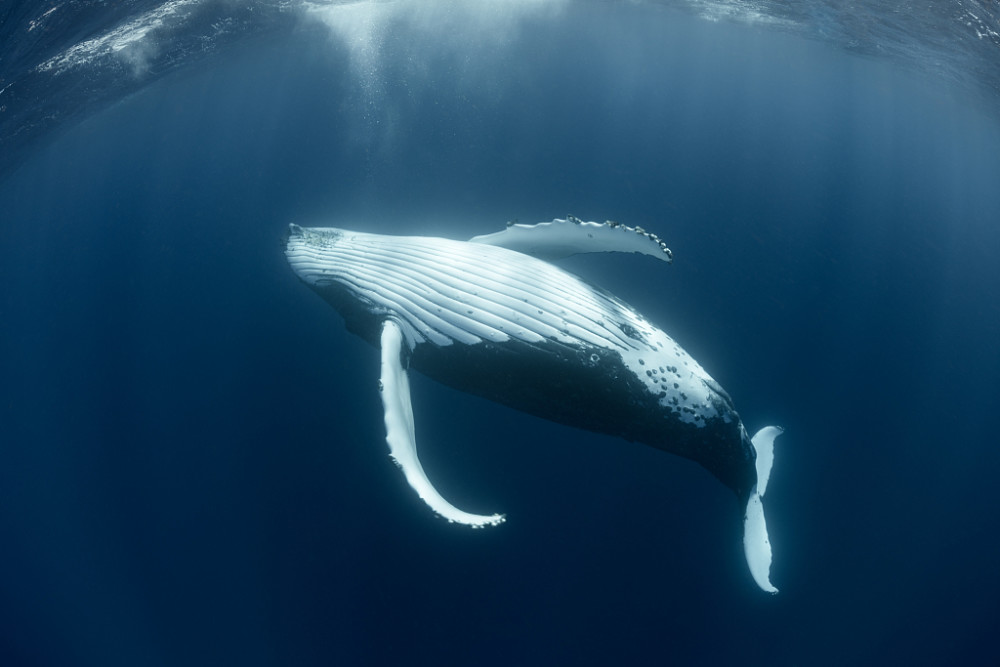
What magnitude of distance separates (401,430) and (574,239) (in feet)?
8.59

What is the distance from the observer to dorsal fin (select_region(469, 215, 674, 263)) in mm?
4238

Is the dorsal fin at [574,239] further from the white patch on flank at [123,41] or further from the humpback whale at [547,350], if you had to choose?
the white patch on flank at [123,41]

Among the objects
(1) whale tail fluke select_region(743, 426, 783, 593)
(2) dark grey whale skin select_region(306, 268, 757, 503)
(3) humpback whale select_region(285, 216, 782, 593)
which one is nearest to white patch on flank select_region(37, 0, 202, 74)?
(3) humpback whale select_region(285, 216, 782, 593)

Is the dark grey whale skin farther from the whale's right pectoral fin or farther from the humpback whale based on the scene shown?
the whale's right pectoral fin

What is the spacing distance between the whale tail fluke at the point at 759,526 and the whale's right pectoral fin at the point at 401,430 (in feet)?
8.73

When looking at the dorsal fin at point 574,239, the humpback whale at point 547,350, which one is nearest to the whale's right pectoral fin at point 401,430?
the humpback whale at point 547,350

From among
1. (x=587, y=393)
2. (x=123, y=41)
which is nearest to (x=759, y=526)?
(x=587, y=393)

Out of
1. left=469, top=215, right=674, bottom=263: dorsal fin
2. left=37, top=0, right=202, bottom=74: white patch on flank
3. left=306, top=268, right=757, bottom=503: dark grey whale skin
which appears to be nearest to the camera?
left=306, top=268, right=757, bottom=503: dark grey whale skin

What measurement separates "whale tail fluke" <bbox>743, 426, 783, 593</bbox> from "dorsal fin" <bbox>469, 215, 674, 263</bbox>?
250 centimetres

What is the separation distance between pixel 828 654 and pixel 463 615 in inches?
218

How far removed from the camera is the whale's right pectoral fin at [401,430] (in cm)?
342

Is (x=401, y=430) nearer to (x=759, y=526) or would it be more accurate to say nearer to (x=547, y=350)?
(x=547, y=350)

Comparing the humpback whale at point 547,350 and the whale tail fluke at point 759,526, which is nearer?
the humpback whale at point 547,350

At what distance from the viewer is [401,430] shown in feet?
12.7
